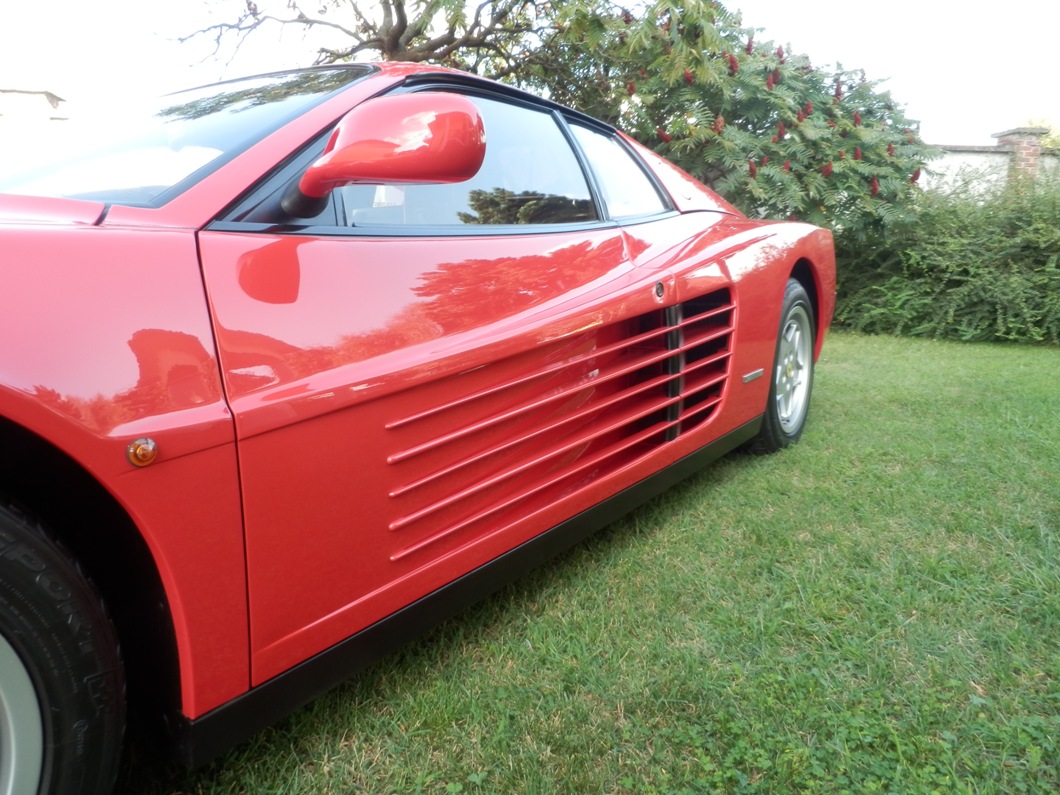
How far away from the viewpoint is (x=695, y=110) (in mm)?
6363

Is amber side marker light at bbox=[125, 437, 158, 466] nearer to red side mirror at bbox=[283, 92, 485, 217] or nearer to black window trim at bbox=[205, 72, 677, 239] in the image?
black window trim at bbox=[205, 72, 677, 239]

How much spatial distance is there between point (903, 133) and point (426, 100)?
688 centimetres

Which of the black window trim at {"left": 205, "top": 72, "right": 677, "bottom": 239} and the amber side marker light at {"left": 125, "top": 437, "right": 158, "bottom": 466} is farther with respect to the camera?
the black window trim at {"left": 205, "top": 72, "right": 677, "bottom": 239}

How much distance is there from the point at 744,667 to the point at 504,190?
4.20 feet

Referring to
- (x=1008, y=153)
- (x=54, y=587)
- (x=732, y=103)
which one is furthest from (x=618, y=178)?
(x=1008, y=153)

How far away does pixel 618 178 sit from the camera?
95.6 inches

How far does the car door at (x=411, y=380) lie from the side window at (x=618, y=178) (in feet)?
1.09

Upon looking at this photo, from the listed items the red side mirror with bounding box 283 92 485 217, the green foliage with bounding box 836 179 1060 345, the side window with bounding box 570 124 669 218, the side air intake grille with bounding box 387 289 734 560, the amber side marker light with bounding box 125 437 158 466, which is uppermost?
the red side mirror with bounding box 283 92 485 217

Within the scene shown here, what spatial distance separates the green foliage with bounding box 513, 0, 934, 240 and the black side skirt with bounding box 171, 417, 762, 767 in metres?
4.97

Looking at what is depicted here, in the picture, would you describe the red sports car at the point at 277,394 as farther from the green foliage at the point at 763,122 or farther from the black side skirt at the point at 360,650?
the green foliage at the point at 763,122

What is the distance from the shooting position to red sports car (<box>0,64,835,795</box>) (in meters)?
0.97

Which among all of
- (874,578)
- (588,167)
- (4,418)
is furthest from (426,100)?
(874,578)

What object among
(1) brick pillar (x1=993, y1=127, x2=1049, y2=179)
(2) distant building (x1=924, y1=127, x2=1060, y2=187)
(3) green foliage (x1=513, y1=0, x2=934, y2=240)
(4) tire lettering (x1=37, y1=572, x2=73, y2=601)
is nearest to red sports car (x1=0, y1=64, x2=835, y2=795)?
(4) tire lettering (x1=37, y1=572, x2=73, y2=601)

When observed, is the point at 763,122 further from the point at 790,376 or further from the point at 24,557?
the point at 24,557
